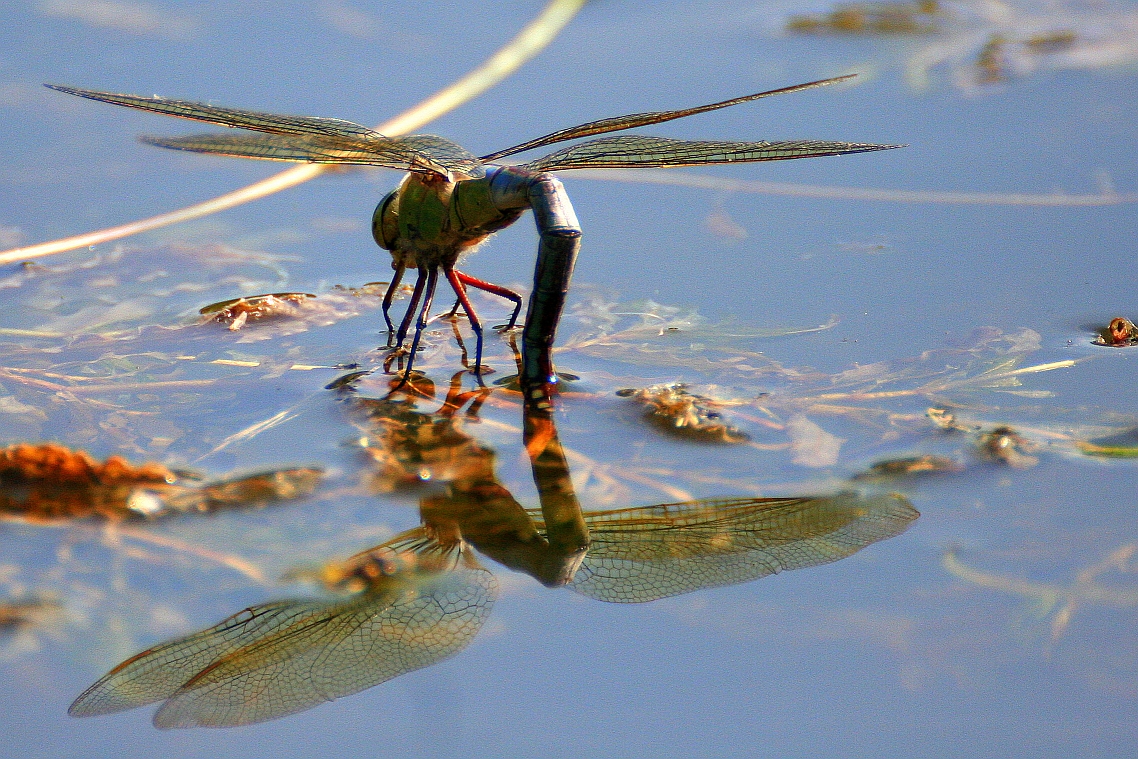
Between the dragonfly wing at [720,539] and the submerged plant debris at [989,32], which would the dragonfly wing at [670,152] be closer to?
the dragonfly wing at [720,539]

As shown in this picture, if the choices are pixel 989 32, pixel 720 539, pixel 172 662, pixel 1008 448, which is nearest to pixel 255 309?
pixel 172 662

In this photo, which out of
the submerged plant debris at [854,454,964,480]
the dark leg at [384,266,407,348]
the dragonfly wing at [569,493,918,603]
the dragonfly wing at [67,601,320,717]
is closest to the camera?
the dragonfly wing at [67,601,320,717]

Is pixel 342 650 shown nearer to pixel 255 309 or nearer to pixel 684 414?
pixel 684 414

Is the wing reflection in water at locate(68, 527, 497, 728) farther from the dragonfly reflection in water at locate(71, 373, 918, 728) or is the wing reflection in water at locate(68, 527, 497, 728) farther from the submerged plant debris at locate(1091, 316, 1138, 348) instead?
the submerged plant debris at locate(1091, 316, 1138, 348)

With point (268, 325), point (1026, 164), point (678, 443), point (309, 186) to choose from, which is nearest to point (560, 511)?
point (678, 443)

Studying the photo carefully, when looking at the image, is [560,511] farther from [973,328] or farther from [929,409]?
[973,328]

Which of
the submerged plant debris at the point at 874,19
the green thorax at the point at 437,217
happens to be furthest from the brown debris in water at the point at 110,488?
the submerged plant debris at the point at 874,19

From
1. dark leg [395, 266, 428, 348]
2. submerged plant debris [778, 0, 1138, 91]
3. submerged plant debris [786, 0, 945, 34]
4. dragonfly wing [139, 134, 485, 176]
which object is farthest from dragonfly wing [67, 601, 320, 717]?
submerged plant debris [786, 0, 945, 34]
